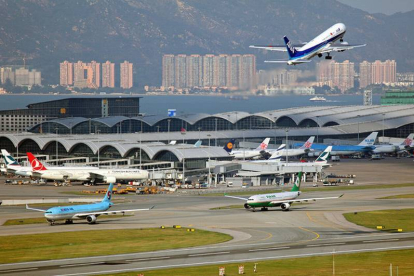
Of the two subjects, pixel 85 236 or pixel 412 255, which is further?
pixel 85 236

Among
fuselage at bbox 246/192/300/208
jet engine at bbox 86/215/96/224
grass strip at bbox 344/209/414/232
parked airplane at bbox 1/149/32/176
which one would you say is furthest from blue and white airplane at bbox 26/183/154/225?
parked airplane at bbox 1/149/32/176

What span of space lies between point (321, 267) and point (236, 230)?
2411 cm

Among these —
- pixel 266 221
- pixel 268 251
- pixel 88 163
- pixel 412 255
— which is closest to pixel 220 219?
pixel 266 221

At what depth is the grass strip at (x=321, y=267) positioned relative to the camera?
2707 inches

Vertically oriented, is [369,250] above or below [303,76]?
below

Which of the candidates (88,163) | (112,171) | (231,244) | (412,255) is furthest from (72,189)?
(412,255)

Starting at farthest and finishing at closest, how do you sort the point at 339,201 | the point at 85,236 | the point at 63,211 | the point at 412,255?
the point at 339,201 → the point at 63,211 → the point at 85,236 → the point at 412,255

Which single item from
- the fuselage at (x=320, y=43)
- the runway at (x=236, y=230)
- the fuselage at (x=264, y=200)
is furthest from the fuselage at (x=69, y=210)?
the fuselage at (x=320, y=43)

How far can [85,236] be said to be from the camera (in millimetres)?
89938

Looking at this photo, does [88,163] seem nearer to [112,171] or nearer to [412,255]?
[112,171]

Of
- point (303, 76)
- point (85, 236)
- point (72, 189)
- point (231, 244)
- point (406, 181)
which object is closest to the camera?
point (231, 244)

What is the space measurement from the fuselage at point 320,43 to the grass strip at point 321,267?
28.6 metres

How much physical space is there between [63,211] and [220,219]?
62.0 ft

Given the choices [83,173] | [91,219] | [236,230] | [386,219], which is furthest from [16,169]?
[386,219]
